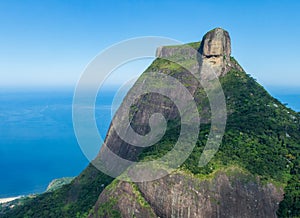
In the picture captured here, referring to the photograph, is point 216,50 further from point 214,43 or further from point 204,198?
point 204,198

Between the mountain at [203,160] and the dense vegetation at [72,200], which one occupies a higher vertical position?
the mountain at [203,160]

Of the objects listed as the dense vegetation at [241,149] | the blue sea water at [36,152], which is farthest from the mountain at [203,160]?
the blue sea water at [36,152]

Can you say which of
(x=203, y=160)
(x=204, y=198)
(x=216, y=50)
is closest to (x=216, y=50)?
(x=216, y=50)

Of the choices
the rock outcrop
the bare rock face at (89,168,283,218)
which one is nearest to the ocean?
the rock outcrop

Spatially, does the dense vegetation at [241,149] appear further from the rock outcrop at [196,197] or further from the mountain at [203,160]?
the rock outcrop at [196,197]

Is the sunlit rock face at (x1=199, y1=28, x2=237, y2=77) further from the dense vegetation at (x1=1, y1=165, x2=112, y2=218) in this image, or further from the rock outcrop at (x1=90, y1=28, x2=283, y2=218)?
the dense vegetation at (x1=1, y1=165, x2=112, y2=218)

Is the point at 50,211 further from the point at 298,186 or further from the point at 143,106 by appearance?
the point at 298,186
